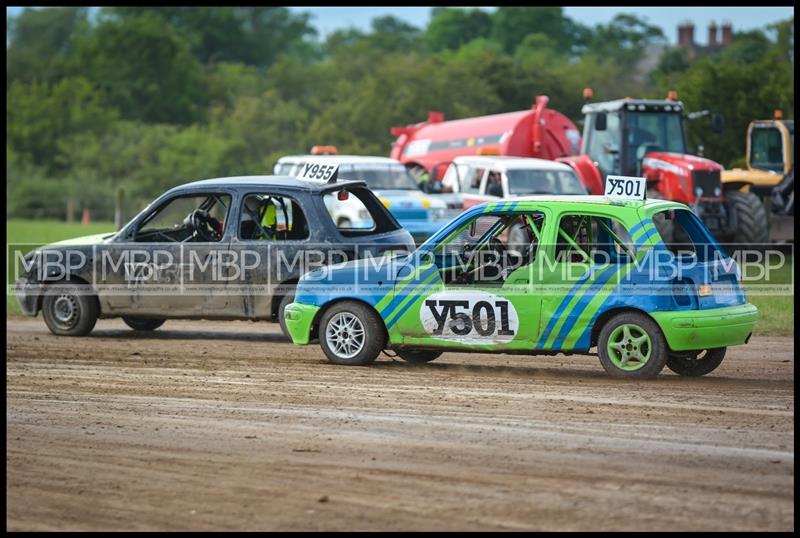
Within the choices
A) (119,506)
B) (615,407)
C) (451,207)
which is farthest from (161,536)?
(451,207)

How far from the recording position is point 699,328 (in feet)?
36.8

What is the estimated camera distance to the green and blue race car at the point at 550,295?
11367mm

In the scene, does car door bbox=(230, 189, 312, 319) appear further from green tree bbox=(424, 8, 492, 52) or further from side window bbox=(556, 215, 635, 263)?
green tree bbox=(424, 8, 492, 52)

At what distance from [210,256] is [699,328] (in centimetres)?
561

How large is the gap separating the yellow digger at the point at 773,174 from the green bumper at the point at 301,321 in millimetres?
16856

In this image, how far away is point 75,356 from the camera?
13.6m

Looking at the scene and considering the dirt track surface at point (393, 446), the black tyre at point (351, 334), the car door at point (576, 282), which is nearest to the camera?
the dirt track surface at point (393, 446)

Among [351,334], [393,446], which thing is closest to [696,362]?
[351,334]

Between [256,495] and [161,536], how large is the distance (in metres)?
0.86

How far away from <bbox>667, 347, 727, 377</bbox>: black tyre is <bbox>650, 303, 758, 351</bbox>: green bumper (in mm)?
465

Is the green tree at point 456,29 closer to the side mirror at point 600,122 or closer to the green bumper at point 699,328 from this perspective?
Answer: the side mirror at point 600,122

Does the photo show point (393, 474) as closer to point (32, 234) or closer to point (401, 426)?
point (401, 426)

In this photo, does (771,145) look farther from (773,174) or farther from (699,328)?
(699,328)

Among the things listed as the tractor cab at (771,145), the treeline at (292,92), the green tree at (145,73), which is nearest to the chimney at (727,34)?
the treeline at (292,92)
